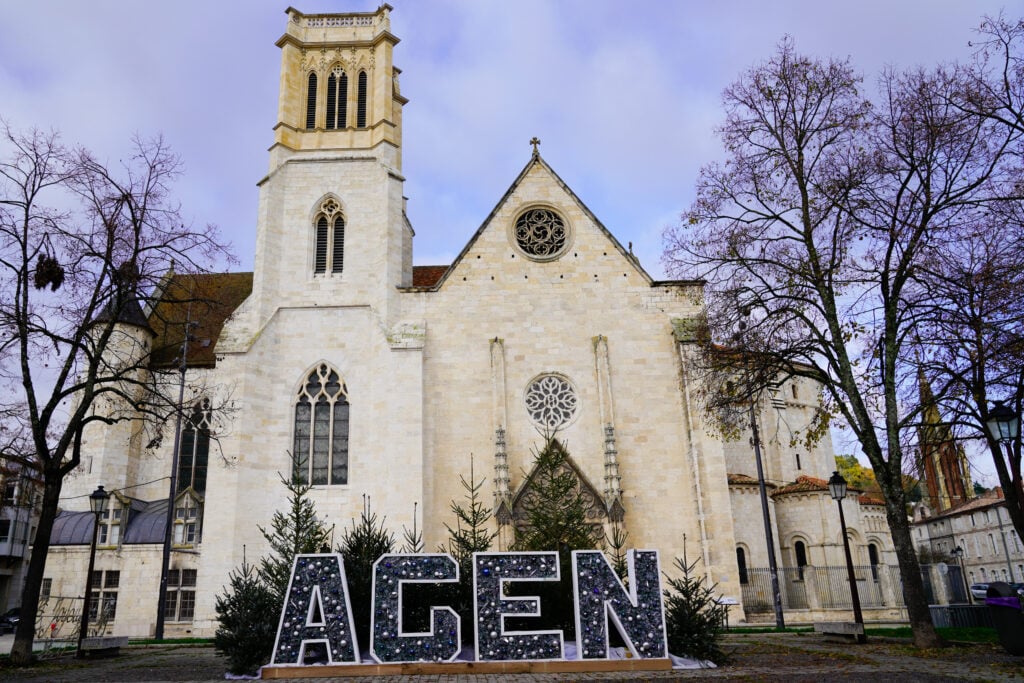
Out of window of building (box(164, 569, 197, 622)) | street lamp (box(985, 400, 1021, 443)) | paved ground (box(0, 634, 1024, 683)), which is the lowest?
paved ground (box(0, 634, 1024, 683))

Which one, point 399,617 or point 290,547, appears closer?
point 399,617

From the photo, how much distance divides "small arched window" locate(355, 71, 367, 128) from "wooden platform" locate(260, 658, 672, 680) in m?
23.0

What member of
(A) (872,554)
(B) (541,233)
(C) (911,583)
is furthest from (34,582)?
(A) (872,554)

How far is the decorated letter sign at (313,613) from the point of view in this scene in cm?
1171

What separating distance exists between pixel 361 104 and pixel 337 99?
0.97 meters

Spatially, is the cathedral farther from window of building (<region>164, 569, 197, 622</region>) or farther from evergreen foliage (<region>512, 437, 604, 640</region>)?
evergreen foliage (<region>512, 437, 604, 640</region>)

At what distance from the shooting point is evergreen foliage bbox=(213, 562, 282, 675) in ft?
40.1

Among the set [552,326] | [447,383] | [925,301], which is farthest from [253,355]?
[925,301]

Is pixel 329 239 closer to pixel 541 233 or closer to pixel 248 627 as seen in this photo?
pixel 541 233

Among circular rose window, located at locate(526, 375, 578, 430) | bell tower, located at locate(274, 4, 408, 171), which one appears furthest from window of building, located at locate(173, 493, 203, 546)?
bell tower, located at locate(274, 4, 408, 171)

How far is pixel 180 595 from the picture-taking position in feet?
84.8

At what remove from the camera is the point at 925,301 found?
16.3 m

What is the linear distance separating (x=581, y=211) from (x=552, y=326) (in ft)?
15.1

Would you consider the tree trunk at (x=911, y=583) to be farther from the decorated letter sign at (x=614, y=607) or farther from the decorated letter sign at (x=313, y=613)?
the decorated letter sign at (x=313, y=613)
